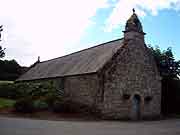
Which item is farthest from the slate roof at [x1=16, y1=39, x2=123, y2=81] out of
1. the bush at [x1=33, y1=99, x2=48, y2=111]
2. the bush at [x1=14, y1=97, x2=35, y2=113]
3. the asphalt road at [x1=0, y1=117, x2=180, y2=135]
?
the asphalt road at [x1=0, y1=117, x2=180, y2=135]

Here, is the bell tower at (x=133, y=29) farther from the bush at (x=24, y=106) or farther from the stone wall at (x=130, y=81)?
the bush at (x=24, y=106)

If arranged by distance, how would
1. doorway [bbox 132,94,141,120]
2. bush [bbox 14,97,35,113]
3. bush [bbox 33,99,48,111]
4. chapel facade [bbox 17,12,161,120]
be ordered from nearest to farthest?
bush [bbox 14,97,35,113], bush [bbox 33,99,48,111], chapel facade [bbox 17,12,161,120], doorway [bbox 132,94,141,120]

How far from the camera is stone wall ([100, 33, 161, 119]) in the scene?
2532 centimetres

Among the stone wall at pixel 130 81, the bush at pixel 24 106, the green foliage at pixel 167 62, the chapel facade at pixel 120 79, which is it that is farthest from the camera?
the green foliage at pixel 167 62

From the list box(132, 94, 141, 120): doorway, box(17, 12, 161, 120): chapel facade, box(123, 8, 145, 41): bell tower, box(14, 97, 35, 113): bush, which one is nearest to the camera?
box(14, 97, 35, 113): bush

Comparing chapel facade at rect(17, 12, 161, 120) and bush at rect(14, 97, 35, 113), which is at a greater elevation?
chapel facade at rect(17, 12, 161, 120)

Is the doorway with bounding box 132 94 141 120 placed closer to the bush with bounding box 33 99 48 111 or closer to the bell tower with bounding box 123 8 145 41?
the bell tower with bounding box 123 8 145 41

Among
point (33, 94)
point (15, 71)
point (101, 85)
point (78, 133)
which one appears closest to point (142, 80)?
point (101, 85)

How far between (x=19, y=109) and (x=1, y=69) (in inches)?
1254

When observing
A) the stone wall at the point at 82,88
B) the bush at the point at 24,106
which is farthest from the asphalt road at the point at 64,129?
the stone wall at the point at 82,88

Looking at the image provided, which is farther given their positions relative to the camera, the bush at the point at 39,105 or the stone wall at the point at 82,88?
the stone wall at the point at 82,88

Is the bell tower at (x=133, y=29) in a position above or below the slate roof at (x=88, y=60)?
above

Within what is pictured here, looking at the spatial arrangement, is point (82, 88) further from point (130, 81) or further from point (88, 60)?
point (130, 81)

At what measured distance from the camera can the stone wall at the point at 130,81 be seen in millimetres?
25319
